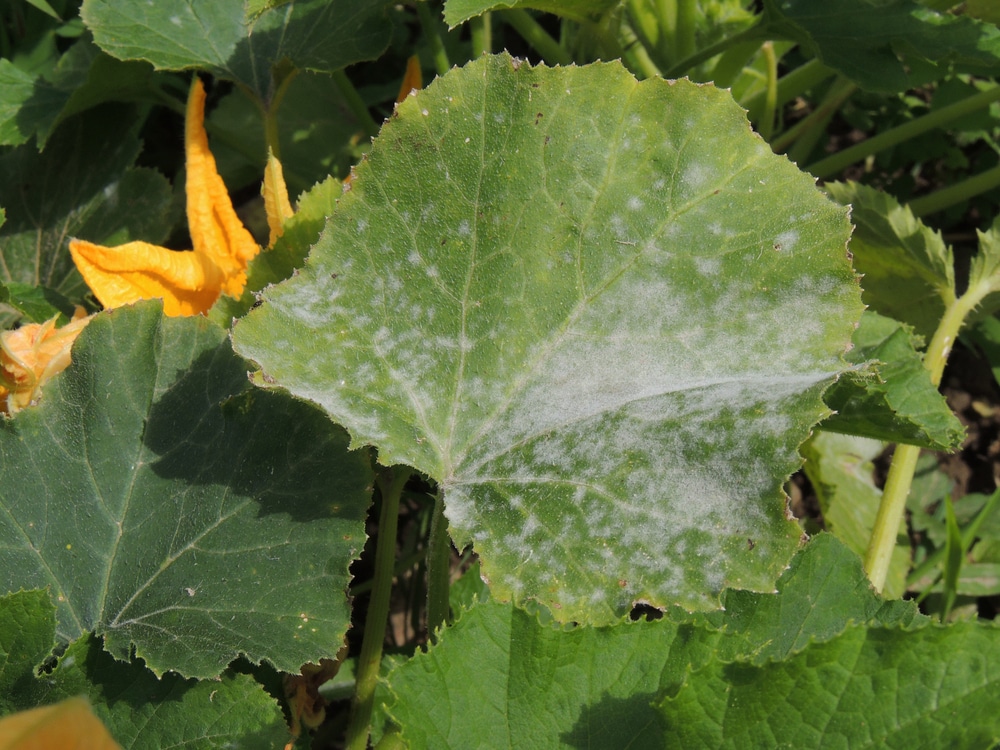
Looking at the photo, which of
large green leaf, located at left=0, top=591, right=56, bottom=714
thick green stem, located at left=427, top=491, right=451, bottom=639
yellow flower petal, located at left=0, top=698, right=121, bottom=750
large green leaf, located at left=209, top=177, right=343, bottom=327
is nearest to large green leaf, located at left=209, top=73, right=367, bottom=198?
large green leaf, located at left=209, top=177, right=343, bottom=327

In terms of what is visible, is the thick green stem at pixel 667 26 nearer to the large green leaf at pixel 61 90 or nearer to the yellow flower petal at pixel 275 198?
the yellow flower petal at pixel 275 198

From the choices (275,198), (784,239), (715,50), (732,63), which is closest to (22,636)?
(275,198)

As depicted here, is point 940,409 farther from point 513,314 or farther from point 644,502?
point 513,314

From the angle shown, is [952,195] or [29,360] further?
[952,195]

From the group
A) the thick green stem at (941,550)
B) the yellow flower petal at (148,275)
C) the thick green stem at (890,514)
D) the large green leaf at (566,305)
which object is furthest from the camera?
the thick green stem at (941,550)

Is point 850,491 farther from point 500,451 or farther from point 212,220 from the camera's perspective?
point 212,220

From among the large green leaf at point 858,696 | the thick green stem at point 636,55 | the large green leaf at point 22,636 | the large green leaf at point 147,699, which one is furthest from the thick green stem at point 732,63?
the large green leaf at point 22,636
